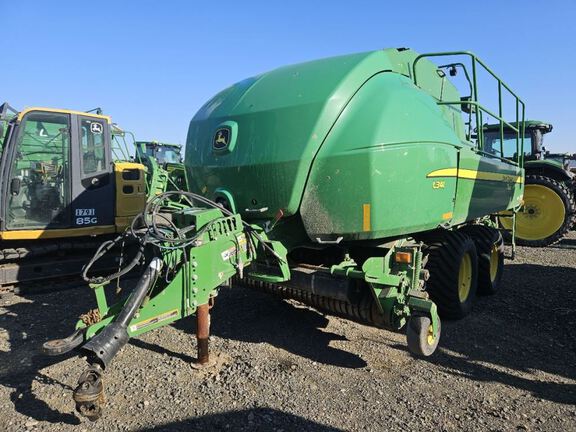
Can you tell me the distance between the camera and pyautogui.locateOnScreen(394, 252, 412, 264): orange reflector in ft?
11.4

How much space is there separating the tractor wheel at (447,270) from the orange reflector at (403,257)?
818 millimetres

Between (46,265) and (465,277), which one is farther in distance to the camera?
(46,265)

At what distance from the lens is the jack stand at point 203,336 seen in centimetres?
337

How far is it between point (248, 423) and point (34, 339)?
8.01 ft

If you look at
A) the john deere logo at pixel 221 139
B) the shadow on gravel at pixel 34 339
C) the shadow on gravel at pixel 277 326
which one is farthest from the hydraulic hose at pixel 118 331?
the shadow on gravel at pixel 277 326

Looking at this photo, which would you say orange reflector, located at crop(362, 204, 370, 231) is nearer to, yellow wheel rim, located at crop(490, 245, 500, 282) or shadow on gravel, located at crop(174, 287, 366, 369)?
shadow on gravel, located at crop(174, 287, 366, 369)

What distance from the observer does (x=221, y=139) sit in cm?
374

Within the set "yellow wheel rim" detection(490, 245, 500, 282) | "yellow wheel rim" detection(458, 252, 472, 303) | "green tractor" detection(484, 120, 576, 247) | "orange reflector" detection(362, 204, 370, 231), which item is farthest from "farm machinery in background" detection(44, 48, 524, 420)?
"green tractor" detection(484, 120, 576, 247)

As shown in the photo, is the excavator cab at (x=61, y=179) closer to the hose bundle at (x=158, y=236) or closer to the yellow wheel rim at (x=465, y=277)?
the hose bundle at (x=158, y=236)

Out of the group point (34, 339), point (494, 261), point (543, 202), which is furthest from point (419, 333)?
point (543, 202)

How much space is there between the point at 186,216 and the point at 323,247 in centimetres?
118

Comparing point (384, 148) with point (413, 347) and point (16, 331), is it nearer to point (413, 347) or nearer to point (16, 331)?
point (413, 347)

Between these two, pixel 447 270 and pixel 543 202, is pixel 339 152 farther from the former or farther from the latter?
pixel 543 202

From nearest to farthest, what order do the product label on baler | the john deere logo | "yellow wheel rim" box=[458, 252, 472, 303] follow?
the product label on baler < the john deere logo < "yellow wheel rim" box=[458, 252, 472, 303]
